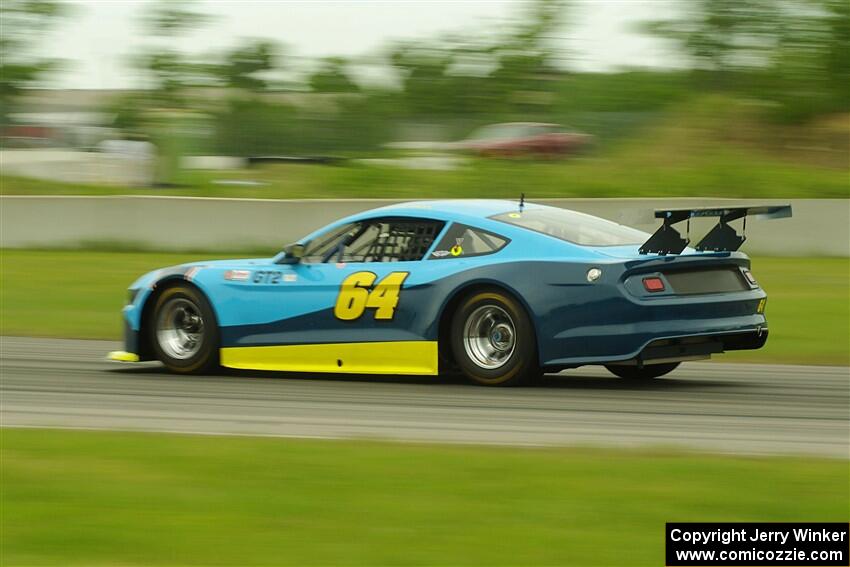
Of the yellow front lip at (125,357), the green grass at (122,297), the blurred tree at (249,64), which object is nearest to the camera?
the yellow front lip at (125,357)

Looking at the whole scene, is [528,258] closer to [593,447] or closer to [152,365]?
[593,447]

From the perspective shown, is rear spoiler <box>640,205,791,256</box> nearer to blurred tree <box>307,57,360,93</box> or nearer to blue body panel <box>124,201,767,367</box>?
blue body panel <box>124,201,767,367</box>

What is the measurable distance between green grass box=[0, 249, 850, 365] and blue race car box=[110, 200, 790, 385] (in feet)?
9.49

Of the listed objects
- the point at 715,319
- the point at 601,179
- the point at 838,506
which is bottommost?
the point at 838,506

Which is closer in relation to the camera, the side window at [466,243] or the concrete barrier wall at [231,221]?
the side window at [466,243]

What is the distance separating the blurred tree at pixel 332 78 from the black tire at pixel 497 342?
18429 millimetres

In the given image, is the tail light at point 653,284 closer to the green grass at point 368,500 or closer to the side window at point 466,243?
the side window at point 466,243

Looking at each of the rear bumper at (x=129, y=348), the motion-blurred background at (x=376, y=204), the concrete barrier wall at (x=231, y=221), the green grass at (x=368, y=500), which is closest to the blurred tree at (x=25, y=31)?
the motion-blurred background at (x=376, y=204)

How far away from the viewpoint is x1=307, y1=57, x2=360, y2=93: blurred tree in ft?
88.0

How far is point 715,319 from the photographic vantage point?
28.0ft

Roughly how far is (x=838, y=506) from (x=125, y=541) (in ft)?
8.89

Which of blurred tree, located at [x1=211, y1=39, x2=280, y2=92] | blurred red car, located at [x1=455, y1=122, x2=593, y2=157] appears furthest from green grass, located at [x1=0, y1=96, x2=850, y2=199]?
blurred tree, located at [x1=211, y1=39, x2=280, y2=92]

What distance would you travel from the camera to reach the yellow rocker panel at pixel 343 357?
895cm

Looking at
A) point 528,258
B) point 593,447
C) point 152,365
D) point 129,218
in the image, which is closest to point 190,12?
point 129,218
